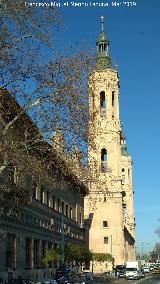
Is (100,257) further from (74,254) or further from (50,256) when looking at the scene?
(50,256)

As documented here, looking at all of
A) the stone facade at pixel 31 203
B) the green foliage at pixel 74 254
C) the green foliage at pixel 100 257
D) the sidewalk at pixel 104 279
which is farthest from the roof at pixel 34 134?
the green foliage at pixel 100 257

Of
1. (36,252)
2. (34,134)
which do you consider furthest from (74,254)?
(34,134)

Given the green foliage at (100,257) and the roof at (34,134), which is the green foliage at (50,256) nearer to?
the roof at (34,134)

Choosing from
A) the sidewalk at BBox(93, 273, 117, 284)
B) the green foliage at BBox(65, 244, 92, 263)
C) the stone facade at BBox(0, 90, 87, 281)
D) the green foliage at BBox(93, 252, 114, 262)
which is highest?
the stone facade at BBox(0, 90, 87, 281)

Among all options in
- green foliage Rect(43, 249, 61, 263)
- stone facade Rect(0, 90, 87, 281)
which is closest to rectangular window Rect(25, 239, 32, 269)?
stone facade Rect(0, 90, 87, 281)

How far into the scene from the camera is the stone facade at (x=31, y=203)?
78.0ft

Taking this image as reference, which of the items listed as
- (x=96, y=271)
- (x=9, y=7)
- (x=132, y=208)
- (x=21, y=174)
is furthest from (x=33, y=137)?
(x=132, y=208)

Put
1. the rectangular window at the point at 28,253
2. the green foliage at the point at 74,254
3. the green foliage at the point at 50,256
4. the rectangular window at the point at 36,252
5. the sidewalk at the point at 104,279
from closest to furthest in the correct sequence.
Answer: the rectangular window at the point at 28,253
the rectangular window at the point at 36,252
the green foliage at the point at 50,256
the green foliage at the point at 74,254
the sidewalk at the point at 104,279

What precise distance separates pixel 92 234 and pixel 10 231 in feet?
223

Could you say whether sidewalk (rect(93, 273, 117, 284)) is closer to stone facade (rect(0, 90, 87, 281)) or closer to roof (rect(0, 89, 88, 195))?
stone facade (rect(0, 90, 87, 281))

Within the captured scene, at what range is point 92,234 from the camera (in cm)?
10662

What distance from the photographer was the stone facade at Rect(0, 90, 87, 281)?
78.0 feet

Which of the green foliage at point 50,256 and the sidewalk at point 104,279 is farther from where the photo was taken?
the sidewalk at point 104,279

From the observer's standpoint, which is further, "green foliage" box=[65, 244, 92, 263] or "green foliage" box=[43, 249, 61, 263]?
"green foliage" box=[65, 244, 92, 263]
